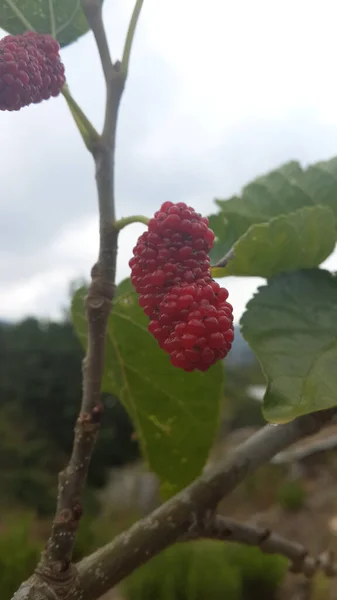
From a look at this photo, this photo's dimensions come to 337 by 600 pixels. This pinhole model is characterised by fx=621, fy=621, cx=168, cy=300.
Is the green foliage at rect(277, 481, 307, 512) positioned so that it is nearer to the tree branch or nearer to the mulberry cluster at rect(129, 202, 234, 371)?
the tree branch

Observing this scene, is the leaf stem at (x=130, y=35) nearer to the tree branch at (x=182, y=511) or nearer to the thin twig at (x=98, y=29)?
the thin twig at (x=98, y=29)


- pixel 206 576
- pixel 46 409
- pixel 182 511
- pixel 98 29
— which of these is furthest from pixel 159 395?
pixel 46 409

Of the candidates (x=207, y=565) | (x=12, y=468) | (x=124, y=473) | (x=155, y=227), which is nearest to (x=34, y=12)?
(x=155, y=227)

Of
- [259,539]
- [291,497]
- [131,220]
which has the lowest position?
[291,497]

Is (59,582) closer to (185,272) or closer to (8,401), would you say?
(185,272)

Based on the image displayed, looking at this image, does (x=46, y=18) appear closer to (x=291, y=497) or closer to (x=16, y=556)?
(x=16, y=556)

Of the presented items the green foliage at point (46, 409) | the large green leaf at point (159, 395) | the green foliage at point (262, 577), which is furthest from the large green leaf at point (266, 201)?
the green foliage at point (46, 409)
